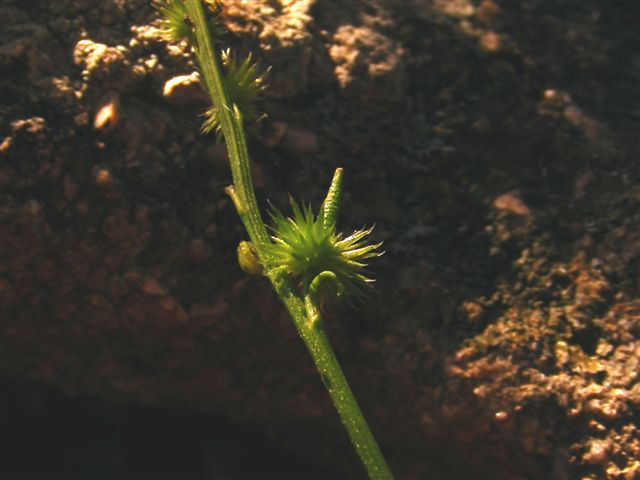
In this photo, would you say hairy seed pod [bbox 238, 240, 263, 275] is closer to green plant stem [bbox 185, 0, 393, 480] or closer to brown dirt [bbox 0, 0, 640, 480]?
green plant stem [bbox 185, 0, 393, 480]

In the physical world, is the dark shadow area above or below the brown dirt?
below

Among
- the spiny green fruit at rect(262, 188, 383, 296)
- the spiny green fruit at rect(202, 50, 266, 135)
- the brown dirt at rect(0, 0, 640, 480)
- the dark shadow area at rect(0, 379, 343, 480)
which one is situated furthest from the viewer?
the dark shadow area at rect(0, 379, 343, 480)

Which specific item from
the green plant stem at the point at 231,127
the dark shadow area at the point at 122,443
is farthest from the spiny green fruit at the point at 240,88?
the dark shadow area at the point at 122,443

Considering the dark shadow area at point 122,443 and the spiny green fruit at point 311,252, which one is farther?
the dark shadow area at point 122,443

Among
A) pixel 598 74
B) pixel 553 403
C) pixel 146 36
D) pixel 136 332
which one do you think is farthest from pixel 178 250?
pixel 598 74

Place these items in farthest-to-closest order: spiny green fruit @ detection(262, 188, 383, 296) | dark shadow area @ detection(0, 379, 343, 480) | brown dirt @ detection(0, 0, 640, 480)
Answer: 1. dark shadow area @ detection(0, 379, 343, 480)
2. brown dirt @ detection(0, 0, 640, 480)
3. spiny green fruit @ detection(262, 188, 383, 296)

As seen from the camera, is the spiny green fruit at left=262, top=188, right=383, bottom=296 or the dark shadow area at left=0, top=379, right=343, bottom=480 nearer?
the spiny green fruit at left=262, top=188, right=383, bottom=296

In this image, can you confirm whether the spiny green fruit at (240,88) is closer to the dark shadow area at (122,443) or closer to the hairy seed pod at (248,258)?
the hairy seed pod at (248,258)

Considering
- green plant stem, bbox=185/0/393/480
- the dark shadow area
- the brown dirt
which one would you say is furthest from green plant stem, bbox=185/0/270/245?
the dark shadow area

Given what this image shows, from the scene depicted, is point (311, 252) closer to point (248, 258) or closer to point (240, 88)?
point (248, 258)
